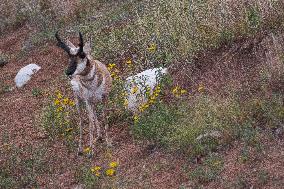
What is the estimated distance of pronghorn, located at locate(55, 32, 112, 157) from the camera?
389 inches

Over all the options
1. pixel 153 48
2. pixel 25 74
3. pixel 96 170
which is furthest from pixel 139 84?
pixel 25 74

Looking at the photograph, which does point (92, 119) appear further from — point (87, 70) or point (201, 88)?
point (201, 88)

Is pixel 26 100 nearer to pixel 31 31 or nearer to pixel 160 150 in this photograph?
pixel 31 31


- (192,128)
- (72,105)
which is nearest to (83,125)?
(72,105)

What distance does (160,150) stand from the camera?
29.1 ft

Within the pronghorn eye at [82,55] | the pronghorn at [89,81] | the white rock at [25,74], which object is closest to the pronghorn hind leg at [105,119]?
the pronghorn at [89,81]

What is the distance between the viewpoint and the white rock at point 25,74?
48.3 feet

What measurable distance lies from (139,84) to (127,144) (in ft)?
4.47

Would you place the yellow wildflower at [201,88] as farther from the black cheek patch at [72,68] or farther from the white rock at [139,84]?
the black cheek patch at [72,68]

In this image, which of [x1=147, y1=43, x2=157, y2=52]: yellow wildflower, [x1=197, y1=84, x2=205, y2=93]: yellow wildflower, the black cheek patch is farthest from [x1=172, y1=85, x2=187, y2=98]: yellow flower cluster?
the black cheek patch

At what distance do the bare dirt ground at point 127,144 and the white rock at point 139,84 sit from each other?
1.28ft

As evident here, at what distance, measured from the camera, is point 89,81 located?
10164 millimetres

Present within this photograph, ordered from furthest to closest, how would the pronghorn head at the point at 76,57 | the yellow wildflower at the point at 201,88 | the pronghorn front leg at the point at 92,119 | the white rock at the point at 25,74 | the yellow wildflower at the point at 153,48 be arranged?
1. the white rock at the point at 25,74
2. the yellow wildflower at the point at 153,48
3. the pronghorn front leg at the point at 92,119
4. the pronghorn head at the point at 76,57
5. the yellow wildflower at the point at 201,88

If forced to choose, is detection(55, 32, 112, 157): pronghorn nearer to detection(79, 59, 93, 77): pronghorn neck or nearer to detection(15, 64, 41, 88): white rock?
detection(79, 59, 93, 77): pronghorn neck
